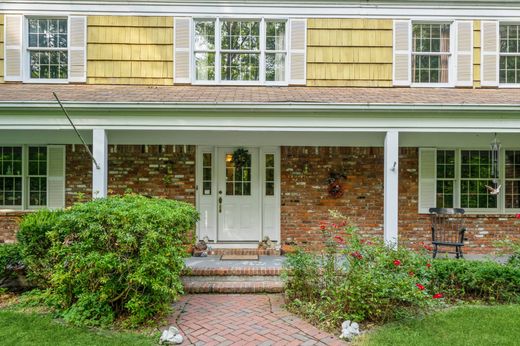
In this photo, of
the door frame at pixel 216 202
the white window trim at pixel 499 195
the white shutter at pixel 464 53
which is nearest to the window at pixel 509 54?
the white shutter at pixel 464 53

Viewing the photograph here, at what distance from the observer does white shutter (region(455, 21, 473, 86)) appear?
7.79m

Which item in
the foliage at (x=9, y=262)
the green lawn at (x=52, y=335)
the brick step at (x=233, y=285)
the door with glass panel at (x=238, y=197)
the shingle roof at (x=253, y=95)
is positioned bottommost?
the green lawn at (x=52, y=335)

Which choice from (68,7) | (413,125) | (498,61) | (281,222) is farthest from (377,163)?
(68,7)

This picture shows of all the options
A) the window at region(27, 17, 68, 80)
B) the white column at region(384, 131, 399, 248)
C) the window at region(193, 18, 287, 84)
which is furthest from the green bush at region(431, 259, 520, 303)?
the window at region(27, 17, 68, 80)

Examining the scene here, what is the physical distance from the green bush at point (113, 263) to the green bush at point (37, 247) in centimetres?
31

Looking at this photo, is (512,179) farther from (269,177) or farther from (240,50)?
(240,50)

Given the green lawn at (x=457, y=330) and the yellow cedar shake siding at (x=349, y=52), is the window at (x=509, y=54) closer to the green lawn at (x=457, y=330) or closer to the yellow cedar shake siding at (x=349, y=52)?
the yellow cedar shake siding at (x=349, y=52)

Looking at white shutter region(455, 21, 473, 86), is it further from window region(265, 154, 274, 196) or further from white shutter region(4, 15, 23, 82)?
white shutter region(4, 15, 23, 82)

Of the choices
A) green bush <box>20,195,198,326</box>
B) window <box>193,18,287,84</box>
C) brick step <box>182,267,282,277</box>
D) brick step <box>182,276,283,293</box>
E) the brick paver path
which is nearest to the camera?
the brick paver path

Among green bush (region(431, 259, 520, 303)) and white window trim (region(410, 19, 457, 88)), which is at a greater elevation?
white window trim (region(410, 19, 457, 88))

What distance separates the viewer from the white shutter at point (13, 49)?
7.58 m

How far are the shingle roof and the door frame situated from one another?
121cm

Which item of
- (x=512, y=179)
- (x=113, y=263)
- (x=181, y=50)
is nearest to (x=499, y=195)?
(x=512, y=179)

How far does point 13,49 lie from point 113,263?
6.15m
